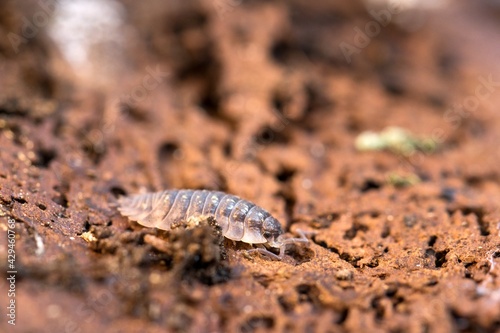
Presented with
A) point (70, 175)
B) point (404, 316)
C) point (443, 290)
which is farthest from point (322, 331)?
point (70, 175)

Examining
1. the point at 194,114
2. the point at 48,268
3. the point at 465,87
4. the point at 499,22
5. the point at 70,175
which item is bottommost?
the point at 48,268

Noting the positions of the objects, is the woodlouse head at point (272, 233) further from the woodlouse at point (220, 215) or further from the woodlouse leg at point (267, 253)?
the woodlouse leg at point (267, 253)

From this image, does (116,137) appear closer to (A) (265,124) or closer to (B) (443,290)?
(A) (265,124)

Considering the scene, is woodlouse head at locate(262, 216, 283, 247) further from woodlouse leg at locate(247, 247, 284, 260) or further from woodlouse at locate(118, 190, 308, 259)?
woodlouse leg at locate(247, 247, 284, 260)

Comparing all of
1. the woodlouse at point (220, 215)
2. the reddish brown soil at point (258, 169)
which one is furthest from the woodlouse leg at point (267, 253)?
the reddish brown soil at point (258, 169)

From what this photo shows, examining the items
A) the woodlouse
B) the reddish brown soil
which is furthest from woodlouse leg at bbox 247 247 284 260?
the reddish brown soil

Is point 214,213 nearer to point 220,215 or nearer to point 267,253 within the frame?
point 220,215
